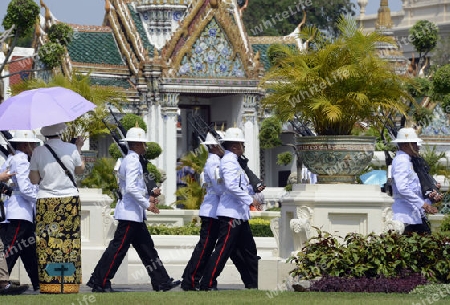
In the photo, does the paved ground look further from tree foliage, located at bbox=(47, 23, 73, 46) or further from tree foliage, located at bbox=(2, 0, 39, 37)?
tree foliage, located at bbox=(47, 23, 73, 46)

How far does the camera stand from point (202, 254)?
15195mm

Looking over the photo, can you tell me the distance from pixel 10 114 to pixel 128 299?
2.19 m

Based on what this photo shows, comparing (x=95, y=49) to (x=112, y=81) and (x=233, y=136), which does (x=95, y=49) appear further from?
(x=233, y=136)

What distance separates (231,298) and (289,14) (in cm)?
4509

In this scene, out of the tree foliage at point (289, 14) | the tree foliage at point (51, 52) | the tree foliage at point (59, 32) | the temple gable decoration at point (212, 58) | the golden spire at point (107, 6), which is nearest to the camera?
the tree foliage at point (51, 52)

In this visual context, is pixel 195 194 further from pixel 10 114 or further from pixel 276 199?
pixel 10 114

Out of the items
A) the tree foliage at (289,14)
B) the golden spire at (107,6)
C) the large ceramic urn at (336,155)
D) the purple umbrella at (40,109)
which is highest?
the tree foliage at (289,14)

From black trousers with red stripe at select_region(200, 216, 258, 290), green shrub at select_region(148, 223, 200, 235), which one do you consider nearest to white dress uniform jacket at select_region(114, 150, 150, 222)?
black trousers with red stripe at select_region(200, 216, 258, 290)

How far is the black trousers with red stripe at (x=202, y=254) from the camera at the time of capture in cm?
1512

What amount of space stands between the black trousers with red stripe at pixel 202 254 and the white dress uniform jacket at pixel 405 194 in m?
1.92

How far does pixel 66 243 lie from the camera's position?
1338 centimetres

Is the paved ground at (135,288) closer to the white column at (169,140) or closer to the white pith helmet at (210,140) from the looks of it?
the white pith helmet at (210,140)

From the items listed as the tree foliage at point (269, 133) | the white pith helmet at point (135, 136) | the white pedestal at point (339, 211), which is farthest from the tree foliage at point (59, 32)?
the white pedestal at point (339, 211)

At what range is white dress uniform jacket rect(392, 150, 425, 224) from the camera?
1538 centimetres
